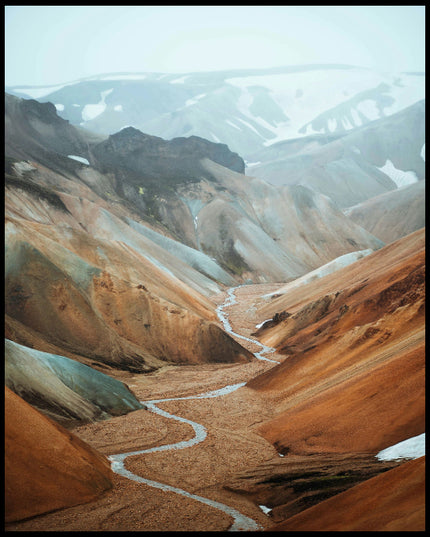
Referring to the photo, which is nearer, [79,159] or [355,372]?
[355,372]

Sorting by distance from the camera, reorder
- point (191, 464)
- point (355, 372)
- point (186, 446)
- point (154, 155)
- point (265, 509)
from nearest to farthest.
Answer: point (265, 509) < point (191, 464) < point (186, 446) < point (355, 372) < point (154, 155)

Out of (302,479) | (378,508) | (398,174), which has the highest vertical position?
(378,508)

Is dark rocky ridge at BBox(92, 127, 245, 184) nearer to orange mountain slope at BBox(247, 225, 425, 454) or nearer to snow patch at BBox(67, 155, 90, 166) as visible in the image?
snow patch at BBox(67, 155, 90, 166)

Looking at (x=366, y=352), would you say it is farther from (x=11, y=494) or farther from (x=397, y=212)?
(x=397, y=212)

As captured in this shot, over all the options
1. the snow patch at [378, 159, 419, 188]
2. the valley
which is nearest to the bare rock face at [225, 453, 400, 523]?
the valley

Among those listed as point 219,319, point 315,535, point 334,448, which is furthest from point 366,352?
point 219,319

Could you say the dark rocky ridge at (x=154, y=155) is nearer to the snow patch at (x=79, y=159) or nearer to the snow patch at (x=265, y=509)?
the snow patch at (x=79, y=159)

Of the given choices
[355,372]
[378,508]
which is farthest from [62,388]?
[378,508]

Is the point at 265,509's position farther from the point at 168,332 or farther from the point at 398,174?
the point at 398,174
